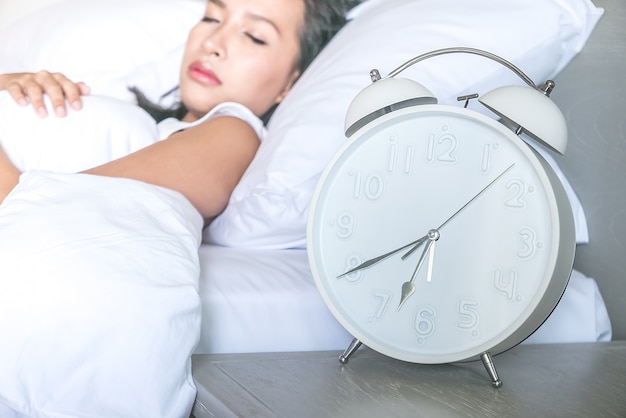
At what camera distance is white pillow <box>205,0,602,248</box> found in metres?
1.23

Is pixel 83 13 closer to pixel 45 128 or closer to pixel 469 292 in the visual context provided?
pixel 45 128

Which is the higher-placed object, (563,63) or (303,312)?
(563,63)

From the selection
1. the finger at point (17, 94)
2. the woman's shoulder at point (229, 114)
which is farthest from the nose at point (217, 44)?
the finger at point (17, 94)

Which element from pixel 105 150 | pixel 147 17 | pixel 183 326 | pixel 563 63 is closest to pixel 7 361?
pixel 183 326

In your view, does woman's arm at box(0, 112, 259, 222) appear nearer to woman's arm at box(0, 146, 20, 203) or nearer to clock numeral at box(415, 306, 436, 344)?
woman's arm at box(0, 146, 20, 203)

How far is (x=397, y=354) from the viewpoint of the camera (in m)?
0.88

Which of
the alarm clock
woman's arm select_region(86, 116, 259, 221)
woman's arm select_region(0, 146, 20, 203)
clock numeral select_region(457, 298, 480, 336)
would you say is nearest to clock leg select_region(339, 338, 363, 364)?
the alarm clock

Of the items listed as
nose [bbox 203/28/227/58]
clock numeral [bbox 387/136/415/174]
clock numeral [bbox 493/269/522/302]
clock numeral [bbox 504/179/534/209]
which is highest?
clock numeral [bbox 504/179/534/209]

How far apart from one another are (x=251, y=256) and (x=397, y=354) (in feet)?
1.23

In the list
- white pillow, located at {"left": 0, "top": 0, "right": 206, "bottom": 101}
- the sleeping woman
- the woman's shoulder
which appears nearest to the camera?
the sleeping woman

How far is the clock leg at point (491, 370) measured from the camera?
85 cm

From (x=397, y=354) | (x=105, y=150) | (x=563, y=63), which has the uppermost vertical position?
(x=563, y=63)

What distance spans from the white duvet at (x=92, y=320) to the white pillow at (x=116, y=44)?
3.13ft

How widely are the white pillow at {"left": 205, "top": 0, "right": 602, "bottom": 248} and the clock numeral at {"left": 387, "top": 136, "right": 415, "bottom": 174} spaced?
0.99 ft
